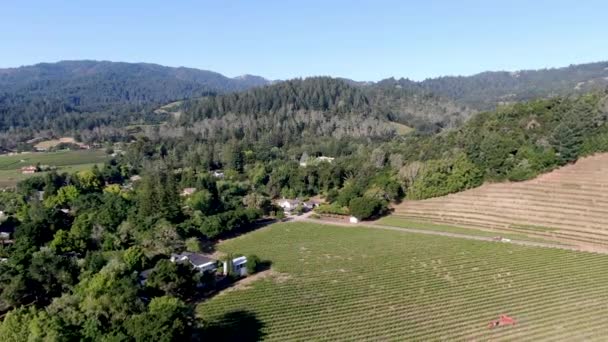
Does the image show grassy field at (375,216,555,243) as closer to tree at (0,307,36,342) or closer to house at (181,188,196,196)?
house at (181,188,196,196)

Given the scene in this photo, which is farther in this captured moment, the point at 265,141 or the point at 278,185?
the point at 265,141

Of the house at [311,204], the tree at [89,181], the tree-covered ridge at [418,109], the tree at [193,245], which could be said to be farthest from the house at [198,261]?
the tree-covered ridge at [418,109]

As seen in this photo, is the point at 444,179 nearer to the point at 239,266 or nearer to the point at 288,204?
Answer: the point at 288,204

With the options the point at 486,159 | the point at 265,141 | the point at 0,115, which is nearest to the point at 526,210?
the point at 486,159

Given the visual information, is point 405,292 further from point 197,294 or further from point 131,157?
point 131,157

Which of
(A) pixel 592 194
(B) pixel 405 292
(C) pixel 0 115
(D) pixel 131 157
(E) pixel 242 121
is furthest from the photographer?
(C) pixel 0 115

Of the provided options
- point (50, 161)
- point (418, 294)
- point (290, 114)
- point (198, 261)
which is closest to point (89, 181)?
point (198, 261)
